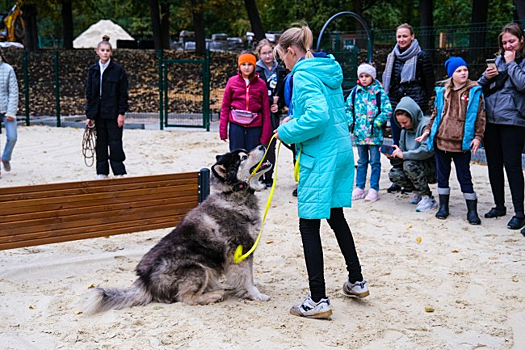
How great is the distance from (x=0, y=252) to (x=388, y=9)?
37.9m

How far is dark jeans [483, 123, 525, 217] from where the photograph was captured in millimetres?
7332

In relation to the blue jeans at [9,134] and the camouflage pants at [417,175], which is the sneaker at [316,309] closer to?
the camouflage pants at [417,175]

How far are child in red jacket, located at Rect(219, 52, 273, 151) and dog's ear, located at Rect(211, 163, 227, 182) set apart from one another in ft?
11.3

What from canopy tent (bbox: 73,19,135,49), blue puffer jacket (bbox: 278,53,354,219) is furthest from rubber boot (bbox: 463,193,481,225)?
canopy tent (bbox: 73,19,135,49)

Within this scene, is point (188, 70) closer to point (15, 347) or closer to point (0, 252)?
point (0, 252)

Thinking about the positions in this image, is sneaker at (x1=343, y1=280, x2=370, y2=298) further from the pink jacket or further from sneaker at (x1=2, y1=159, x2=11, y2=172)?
sneaker at (x1=2, y1=159, x2=11, y2=172)

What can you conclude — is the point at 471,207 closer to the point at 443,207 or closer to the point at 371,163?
the point at 443,207

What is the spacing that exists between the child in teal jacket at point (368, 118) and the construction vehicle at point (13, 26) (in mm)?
30713

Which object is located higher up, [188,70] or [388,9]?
[388,9]

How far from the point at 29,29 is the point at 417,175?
2954cm

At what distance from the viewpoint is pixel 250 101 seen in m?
8.58

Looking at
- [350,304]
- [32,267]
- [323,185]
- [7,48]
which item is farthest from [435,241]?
[7,48]

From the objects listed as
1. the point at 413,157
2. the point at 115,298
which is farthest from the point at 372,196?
the point at 115,298

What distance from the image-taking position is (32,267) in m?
6.07
